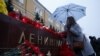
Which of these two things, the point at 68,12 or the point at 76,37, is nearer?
the point at 76,37

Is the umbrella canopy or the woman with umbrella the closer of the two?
the woman with umbrella

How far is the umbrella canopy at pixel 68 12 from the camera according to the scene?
7082mm

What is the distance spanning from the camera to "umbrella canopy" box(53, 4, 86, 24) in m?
7.08

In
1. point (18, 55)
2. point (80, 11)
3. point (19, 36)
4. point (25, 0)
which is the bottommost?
point (18, 55)

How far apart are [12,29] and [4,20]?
21cm

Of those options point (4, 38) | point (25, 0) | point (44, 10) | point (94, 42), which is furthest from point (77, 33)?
point (44, 10)

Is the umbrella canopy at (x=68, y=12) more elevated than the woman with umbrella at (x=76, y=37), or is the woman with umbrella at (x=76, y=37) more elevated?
the umbrella canopy at (x=68, y=12)

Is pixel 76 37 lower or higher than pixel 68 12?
lower

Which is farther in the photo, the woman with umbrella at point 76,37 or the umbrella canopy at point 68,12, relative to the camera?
the umbrella canopy at point 68,12

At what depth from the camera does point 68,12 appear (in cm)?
723

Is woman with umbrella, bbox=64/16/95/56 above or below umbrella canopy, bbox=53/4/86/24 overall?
below

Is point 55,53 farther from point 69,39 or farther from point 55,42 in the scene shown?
point 69,39

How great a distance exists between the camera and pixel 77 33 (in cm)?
536

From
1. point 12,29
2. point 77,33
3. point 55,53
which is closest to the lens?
point 12,29
